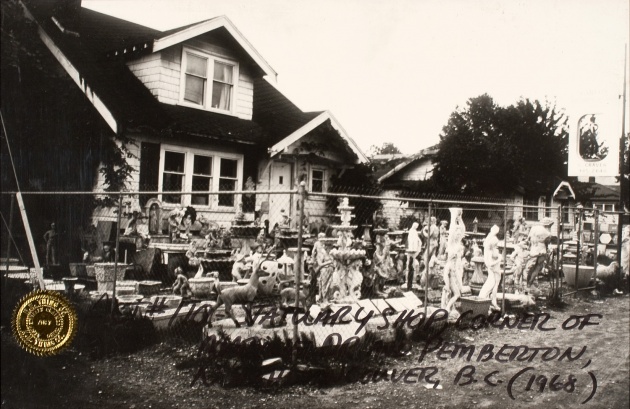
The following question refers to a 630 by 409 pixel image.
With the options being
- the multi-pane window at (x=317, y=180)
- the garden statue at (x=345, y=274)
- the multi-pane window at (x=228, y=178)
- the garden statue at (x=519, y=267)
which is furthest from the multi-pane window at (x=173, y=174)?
the garden statue at (x=519, y=267)

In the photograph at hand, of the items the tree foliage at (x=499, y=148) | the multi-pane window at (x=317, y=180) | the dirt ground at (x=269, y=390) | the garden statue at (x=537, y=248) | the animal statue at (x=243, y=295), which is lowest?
the dirt ground at (x=269, y=390)

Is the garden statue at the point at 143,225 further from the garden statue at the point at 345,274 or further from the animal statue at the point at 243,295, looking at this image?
the animal statue at the point at 243,295

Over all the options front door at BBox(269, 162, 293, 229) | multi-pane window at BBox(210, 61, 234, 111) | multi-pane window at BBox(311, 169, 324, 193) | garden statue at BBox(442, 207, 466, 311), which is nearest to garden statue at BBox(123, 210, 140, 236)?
multi-pane window at BBox(210, 61, 234, 111)

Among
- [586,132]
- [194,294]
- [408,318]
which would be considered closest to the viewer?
[408,318]

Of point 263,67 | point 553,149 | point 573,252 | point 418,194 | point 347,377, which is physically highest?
point 263,67

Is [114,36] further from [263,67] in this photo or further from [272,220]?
[272,220]

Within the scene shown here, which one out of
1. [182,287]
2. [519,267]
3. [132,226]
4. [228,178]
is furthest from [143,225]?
[519,267]

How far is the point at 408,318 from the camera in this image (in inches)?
251

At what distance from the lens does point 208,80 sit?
1306 cm

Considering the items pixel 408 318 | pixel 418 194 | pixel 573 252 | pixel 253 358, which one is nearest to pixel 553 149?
pixel 573 252

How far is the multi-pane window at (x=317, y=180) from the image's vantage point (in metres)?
15.2

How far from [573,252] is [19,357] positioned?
45.3ft

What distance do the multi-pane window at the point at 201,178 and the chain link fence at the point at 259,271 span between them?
50mm

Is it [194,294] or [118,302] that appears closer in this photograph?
[118,302]
